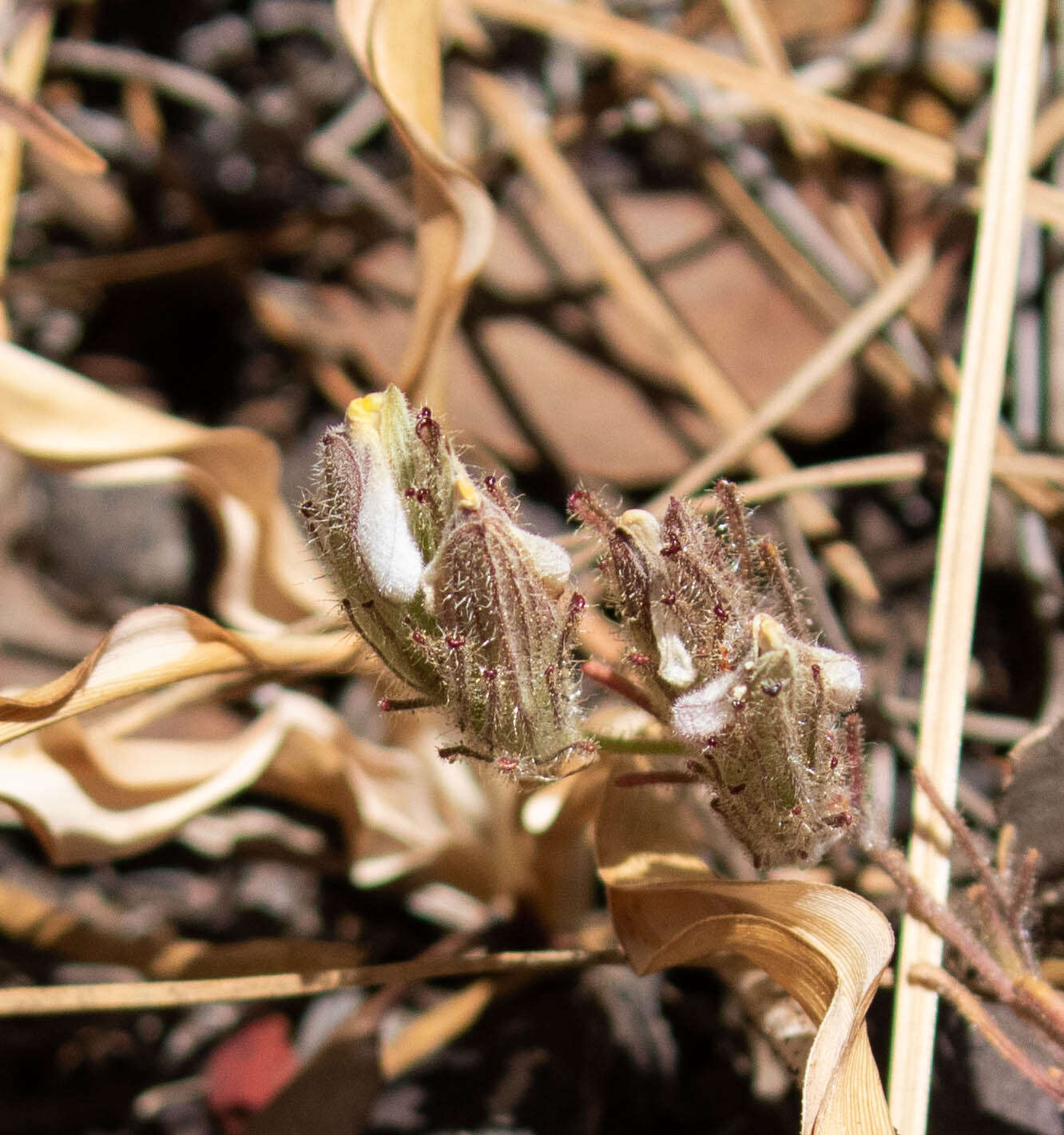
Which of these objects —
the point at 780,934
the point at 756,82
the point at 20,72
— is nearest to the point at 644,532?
the point at 780,934

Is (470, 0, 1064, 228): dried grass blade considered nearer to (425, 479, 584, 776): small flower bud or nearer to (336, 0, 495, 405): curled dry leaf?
(336, 0, 495, 405): curled dry leaf

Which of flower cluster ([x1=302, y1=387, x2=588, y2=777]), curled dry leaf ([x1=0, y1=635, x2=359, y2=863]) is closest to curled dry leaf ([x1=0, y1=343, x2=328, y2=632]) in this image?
curled dry leaf ([x1=0, y1=635, x2=359, y2=863])

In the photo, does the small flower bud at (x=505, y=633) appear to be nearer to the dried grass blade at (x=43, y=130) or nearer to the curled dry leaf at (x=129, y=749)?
the curled dry leaf at (x=129, y=749)

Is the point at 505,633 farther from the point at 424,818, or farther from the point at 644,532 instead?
the point at 424,818

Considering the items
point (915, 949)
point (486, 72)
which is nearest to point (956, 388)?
point (915, 949)

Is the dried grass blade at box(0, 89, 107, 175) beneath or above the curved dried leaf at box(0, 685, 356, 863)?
above

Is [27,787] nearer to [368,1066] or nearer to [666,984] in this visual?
[368,1066]
